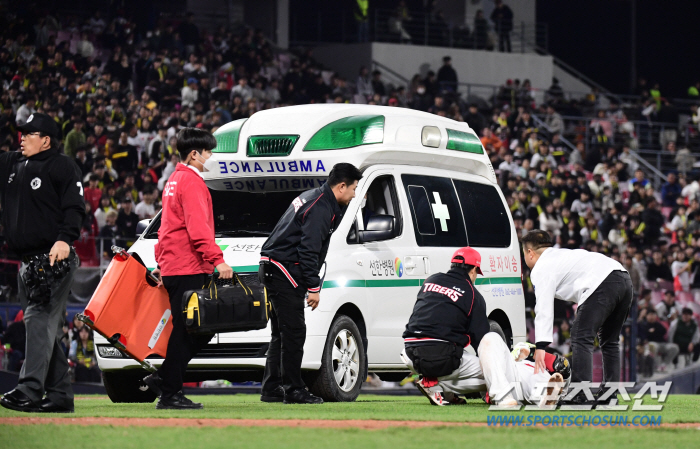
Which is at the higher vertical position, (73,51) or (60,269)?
(73,51)

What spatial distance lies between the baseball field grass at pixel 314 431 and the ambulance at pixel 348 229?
129cm

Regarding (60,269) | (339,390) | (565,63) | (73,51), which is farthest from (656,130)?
(60,269)

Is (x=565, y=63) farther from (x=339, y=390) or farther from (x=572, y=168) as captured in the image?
(x=339, y=390)

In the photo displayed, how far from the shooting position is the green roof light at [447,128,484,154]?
36.9 ft

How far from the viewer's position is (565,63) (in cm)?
3581

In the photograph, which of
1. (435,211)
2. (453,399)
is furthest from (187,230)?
(435,211)

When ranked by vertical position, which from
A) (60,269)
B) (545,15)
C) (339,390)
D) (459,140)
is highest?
(545,15)

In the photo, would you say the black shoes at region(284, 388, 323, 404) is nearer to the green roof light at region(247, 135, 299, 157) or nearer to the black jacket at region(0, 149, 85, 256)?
the black jacket at region(0, 149, 85, 256)

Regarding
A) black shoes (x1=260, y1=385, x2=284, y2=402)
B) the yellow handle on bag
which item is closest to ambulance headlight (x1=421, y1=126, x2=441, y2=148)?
black shoes (x1=260, y1=385, x2=284, y2=402)

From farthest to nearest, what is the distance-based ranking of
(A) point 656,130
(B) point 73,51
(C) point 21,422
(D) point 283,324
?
(A) point 656,130 → (B) point 73,51 → (D) point 283,324 → (C) point 21,422

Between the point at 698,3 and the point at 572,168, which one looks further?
the point at 698,3

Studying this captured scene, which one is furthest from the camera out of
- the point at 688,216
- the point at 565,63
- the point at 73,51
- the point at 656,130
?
the point at 565,63

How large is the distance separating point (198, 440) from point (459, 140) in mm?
6258

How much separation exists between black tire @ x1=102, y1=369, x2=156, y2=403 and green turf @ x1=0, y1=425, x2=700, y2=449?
10.0 feet
